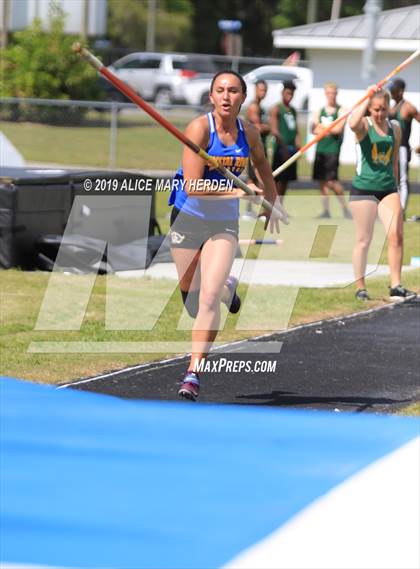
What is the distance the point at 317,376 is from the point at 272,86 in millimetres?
34748

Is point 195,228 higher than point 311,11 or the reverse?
higher

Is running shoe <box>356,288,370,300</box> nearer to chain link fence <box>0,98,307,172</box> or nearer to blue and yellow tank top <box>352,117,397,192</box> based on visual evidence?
blue and yellow tank top <box>352,117,397,192</box>

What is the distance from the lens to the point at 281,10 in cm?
6956

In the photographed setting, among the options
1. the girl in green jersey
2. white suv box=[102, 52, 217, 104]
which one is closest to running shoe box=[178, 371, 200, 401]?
the girl in green jersey

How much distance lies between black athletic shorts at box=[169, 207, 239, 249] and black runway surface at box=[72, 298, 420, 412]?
1114 millimetres

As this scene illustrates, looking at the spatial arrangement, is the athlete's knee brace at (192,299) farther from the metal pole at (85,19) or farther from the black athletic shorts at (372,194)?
the metal pole at (85,19)

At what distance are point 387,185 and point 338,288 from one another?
1651 mm

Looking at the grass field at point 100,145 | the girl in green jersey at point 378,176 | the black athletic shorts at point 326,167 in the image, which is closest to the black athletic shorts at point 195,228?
the girl in green jersey at point 378,176

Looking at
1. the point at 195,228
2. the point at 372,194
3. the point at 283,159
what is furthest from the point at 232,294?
the point at 283,159

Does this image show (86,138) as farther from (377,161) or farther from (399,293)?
(377,161)

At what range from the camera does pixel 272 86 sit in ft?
143

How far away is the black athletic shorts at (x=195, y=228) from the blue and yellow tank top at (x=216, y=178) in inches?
1.2

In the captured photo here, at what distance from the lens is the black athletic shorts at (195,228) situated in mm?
8406

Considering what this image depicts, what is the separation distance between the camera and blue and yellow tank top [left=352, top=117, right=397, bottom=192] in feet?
40.9
